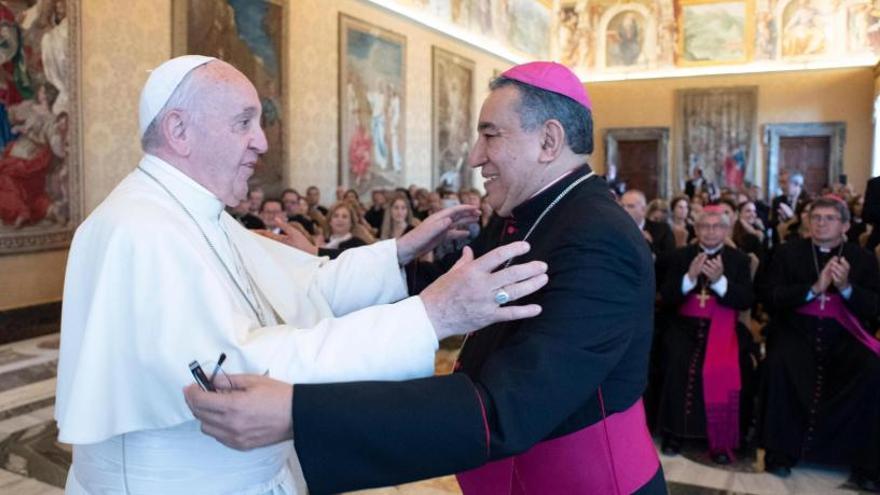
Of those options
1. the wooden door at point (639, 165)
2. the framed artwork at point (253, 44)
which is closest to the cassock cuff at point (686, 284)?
the framed artwork at point (253, 44)

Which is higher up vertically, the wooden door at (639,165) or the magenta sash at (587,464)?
the wooden door at (639,165)

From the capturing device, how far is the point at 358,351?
1.43 meters

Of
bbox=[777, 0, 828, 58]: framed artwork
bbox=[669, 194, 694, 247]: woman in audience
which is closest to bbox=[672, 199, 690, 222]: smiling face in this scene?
bbox=[669, 194, 694, 247]: woman in audience

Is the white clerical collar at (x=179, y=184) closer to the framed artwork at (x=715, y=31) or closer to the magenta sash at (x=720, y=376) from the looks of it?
the magenta sash at (x=720, y=376)

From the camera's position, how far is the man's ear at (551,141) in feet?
5.82

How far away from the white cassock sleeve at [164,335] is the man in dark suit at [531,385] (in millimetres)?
97

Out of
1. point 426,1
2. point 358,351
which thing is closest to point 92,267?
point 358,351

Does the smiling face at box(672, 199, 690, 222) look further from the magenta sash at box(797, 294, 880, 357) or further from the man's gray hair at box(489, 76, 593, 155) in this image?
the man's gray hair at box(489, 76, 593, 155)

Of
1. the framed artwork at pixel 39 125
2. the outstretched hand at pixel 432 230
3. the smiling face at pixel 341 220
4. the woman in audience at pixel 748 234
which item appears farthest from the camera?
the woman in audience at pixel 748 234

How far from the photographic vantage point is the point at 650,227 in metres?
8.21

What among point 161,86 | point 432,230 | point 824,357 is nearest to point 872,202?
point 824,357

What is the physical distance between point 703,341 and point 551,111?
364cm

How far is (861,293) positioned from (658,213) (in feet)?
13.4

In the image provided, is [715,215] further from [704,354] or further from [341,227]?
[341,227]
